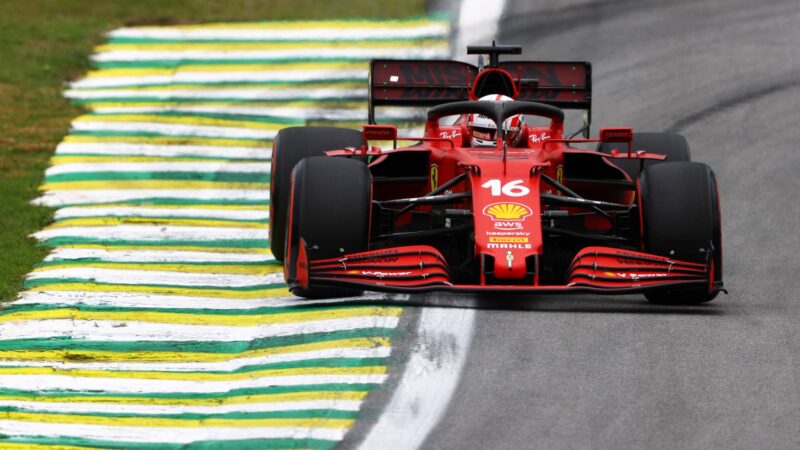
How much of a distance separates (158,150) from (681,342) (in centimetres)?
931

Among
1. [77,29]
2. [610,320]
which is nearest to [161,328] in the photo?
[610,320]

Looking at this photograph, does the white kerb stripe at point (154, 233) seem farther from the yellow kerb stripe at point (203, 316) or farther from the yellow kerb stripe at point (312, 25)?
the yellow kerb stripe at point (312, 25)

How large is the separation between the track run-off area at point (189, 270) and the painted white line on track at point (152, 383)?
20mm

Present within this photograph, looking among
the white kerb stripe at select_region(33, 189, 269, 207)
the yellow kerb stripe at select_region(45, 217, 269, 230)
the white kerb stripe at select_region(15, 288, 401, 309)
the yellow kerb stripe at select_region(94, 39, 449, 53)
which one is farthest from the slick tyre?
the yellow kerb stripe at select_region(94, 39, 449, 53)

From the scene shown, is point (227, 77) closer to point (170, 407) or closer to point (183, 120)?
point (183, 120)

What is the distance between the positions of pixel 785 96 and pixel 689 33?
2.98 meters

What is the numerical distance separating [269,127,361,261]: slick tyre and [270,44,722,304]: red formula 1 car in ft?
0.05

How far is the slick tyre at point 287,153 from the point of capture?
1391 centimetres

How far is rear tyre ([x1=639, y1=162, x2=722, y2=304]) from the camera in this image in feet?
39.8

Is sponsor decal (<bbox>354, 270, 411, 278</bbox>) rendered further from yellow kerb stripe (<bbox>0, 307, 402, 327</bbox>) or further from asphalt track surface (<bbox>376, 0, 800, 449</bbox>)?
asphalt track surface (<bbox>376, 0, 800, 449</bbox>)

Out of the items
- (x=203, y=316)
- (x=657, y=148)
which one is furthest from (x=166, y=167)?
(x=657, y=148)

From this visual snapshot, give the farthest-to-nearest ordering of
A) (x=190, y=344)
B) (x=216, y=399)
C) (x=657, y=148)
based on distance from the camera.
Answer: (x=657, y=148) → (x=190, y=344) → (x=216, y=399)

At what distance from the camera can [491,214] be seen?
39.5 feet

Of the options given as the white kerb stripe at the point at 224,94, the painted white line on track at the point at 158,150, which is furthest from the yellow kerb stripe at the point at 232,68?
the painted white line on track at the point at 158,150
